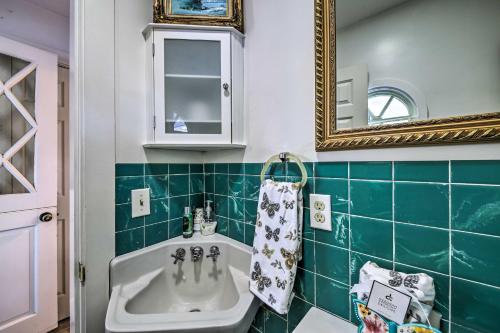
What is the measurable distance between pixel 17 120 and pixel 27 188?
45 centimetres

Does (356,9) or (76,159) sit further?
(76,159)

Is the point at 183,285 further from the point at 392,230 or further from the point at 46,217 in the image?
the point at 46,217

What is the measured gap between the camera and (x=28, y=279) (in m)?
1.47

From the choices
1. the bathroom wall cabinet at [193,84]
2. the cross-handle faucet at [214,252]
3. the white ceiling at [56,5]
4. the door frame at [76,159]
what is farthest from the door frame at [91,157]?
the white ceiling at [56,5]

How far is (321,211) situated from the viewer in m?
0.85

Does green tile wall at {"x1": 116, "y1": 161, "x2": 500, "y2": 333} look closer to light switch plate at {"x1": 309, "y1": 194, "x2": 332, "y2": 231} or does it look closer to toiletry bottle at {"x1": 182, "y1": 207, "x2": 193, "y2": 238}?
light switch plate at {"x1": 309, "y1": 194, "x2": 332, "y2": 231}

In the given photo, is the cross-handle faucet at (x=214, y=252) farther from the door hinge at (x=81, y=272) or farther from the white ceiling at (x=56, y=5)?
the white ceiling at (x=56, y=5)

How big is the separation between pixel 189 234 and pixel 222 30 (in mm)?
1068

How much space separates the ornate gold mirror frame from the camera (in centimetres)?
56

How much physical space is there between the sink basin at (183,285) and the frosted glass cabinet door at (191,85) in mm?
568

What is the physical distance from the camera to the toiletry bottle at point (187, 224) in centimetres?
125

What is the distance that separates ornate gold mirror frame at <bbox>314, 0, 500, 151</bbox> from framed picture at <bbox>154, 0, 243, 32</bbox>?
42 cm

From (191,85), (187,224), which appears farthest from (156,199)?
(191,85)

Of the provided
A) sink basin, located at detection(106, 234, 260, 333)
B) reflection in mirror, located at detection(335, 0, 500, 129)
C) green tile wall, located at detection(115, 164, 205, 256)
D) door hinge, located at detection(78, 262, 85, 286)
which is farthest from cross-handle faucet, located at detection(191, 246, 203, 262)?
reflection in mirror, located at detection(335, 0, 500, 129)
